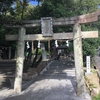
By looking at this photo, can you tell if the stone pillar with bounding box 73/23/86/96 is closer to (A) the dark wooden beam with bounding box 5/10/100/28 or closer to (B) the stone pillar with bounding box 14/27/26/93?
(A) the dark wooden beam with bounding box 5/10/100/28

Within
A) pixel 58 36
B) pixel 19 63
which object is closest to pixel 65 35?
pixel 58 36

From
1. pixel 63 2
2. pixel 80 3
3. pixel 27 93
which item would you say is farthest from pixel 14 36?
pixel 80 3

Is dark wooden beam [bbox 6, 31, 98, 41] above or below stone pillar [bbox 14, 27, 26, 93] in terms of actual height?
above

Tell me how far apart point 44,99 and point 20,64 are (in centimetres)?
211

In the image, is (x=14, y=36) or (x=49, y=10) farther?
(x=49, y=10)

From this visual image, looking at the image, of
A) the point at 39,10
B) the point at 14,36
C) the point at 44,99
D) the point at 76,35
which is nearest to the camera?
the point at 44,99

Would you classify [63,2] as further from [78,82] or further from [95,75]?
[78,82]

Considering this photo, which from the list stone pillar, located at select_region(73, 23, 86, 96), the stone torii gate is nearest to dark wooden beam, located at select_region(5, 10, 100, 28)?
the stone torii gate

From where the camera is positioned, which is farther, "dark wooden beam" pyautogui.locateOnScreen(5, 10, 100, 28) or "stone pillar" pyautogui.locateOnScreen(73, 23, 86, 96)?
"stone pillar" pyautogui.locateOnScreen(73, 23, 86, 96)

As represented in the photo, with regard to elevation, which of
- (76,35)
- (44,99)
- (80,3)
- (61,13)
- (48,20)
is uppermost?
(80,3)

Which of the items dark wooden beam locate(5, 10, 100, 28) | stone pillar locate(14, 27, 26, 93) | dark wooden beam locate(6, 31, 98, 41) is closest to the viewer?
dark wooden beam locate(5, 10, 100, 28)

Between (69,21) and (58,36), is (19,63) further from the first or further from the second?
(69,21)

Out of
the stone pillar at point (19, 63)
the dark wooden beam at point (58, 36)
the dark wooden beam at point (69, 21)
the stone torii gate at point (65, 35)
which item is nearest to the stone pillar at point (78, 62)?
the stone torii gate at point (65, 35)

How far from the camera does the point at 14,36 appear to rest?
33.9 ft
